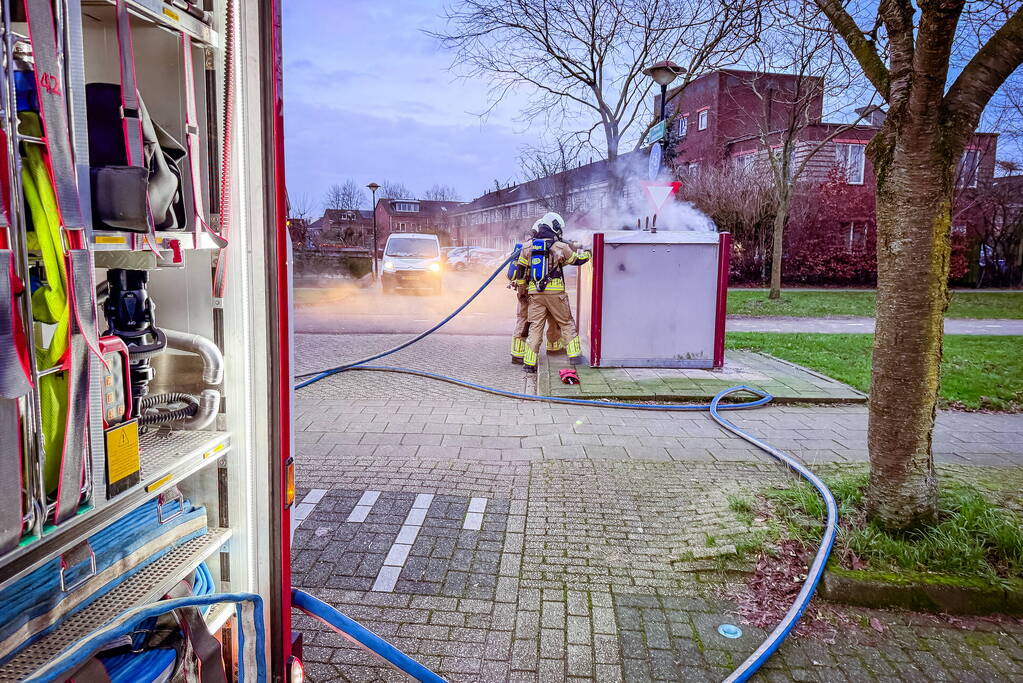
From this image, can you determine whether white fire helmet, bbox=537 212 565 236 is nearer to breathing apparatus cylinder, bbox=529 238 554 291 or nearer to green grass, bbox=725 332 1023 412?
breathing apparatus cylinder, bbox=529 238 554 291

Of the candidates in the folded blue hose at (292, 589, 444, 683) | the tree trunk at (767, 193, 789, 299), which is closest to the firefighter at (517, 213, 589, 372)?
the folded blue hose at (292, 589, 444, 683)

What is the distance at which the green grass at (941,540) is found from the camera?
3.36 metres

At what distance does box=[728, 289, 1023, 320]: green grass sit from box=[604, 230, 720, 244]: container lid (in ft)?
29.5

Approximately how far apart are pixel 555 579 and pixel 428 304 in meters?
14.8

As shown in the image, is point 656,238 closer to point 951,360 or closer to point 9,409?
point 951,360

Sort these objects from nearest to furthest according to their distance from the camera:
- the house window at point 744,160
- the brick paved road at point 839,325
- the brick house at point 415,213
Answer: the brick paved road at point 839,325 → the house window at point 744,160 → the brick house at point 415,213

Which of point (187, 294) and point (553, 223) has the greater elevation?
point (553, 223)

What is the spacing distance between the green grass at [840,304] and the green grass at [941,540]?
13428 mm

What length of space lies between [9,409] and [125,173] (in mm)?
595

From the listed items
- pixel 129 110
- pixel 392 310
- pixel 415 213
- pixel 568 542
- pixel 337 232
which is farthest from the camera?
pixel 415 213

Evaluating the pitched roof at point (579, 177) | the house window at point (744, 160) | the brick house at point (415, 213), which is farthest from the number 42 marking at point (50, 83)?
the brick house at point (415, 213)

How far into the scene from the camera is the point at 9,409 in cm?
131

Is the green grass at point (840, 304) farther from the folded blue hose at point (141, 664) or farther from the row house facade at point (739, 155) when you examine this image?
the folded blue hose at point (141, 664)

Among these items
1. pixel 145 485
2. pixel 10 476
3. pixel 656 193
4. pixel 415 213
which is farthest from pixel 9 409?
pixel 415 213
